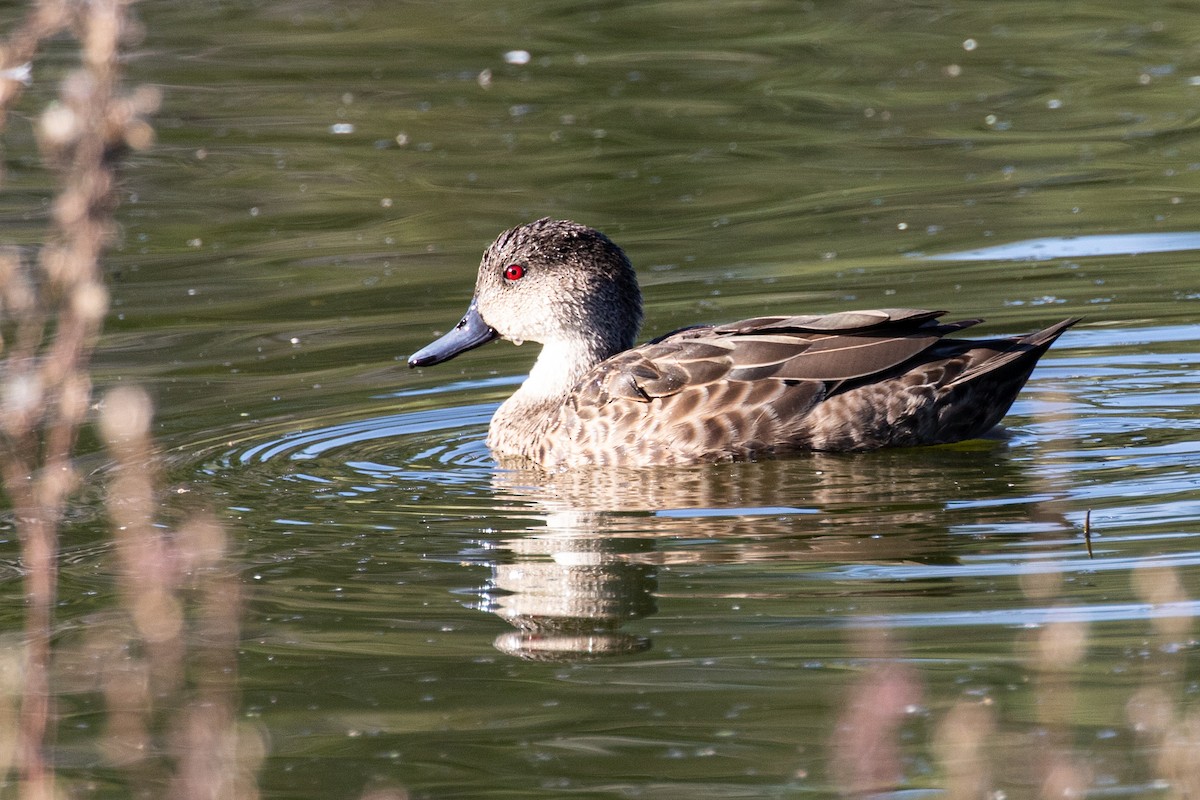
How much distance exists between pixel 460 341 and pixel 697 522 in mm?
2513

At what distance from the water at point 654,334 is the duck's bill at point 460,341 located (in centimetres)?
35

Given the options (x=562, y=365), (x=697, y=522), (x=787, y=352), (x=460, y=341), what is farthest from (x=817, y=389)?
(x=460, y=341)

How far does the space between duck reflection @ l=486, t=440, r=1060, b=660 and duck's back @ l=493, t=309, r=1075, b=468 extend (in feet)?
0.33

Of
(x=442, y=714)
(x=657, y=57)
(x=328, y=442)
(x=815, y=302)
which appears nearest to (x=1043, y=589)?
(x=442, y=714)

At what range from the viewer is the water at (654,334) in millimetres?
4934

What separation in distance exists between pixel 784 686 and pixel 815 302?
577 cm

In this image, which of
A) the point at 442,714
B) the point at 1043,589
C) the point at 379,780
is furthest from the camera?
the point at 1043,589

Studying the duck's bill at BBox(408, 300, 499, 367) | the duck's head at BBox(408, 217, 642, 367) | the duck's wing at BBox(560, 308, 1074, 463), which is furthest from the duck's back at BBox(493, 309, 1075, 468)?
the duck's bill at BBox(408, 300, 499, 367)

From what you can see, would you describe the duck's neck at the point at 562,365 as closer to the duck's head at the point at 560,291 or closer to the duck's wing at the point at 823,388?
the duck's head at the point at 560,291

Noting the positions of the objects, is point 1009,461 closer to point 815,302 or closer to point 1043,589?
point 1043,589

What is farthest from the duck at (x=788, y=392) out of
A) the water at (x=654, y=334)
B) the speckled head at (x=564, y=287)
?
the speckled head at (x=564, y=287)

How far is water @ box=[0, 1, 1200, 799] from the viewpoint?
493 cm

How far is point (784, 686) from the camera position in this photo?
5.18 meters

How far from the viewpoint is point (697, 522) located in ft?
22.9
